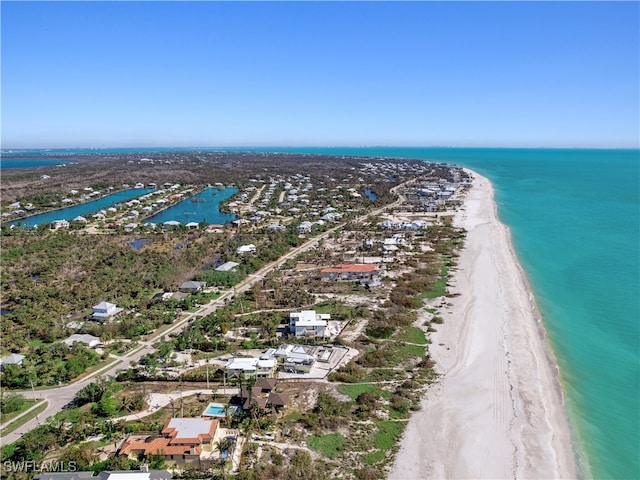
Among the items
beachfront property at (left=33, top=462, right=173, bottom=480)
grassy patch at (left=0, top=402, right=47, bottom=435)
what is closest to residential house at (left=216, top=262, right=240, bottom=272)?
grassy patch at (left=0, top=402, right=47, bottom=435)

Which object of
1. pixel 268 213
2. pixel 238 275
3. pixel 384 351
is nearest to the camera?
pixel 384 351

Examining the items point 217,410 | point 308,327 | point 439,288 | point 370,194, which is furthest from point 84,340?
point 370,194

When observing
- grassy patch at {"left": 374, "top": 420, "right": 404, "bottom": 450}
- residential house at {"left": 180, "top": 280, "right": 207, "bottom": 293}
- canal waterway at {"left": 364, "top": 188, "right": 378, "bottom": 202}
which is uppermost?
canal waterway at {"left": 364, "top": 188, "right": 378, "bottom": 202}

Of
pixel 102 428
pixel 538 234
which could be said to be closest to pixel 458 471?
pixel 102 428

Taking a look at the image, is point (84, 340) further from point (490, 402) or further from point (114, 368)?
point (490, 402)

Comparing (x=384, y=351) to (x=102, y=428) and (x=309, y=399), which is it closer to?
(x=309, y=399)

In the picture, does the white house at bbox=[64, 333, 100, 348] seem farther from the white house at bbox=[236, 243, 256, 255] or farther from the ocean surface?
the ocean surface
